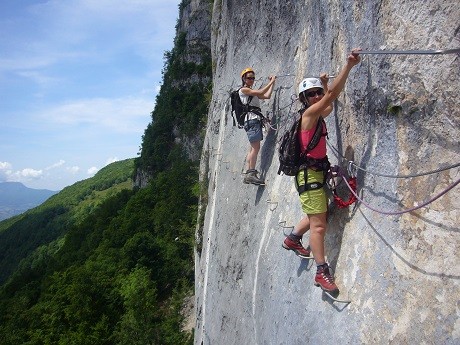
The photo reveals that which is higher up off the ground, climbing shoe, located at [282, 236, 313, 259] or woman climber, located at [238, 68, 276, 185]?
woman climber, located at [238, 68, 276, 185]

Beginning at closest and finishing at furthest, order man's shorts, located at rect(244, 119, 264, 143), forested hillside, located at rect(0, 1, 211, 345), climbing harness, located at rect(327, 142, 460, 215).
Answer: climbing harness, located at rect(327, 142, 460, 215)
man's shorts, located at rect(244, 119, 264, 143)
forested hillside, located at rect(0, 1, 211, 345)

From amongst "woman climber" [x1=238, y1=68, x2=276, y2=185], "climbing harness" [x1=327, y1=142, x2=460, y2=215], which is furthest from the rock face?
"woman climber" [x1=238, y1=68, x2=276, y2=185]

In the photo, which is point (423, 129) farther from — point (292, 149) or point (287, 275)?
point (287, 275)

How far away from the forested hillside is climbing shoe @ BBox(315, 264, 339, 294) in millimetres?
21495

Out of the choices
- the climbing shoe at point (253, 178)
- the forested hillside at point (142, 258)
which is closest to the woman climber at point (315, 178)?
the climbing shoe at point (253, 178)

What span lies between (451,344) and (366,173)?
6.25ft

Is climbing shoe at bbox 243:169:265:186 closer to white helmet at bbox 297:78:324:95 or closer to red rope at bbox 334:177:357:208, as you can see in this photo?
red rope at bbox 334:177:357:208

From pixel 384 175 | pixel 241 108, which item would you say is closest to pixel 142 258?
pixel 241 108

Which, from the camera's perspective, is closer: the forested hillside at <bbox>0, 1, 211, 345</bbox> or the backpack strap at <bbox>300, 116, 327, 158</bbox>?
the backpack strap at <bbox>300, 116, 327, 158</bbox>

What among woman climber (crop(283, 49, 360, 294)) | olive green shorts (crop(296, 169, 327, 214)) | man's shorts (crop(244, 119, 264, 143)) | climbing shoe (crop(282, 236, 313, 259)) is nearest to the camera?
woman climber (crop(283, 49, 360, 294))

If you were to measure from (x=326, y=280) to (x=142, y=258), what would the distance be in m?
34.2

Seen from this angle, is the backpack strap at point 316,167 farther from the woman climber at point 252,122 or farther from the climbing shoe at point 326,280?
the woman climber at point 252,122

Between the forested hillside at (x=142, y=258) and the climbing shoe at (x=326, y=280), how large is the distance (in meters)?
21.5

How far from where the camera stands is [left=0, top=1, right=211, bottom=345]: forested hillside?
99.1 feet
